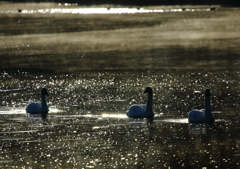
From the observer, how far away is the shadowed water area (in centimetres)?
1983

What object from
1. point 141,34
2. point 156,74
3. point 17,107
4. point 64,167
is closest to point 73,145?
point 64,167

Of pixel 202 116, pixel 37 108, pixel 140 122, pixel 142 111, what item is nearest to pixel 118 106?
pixel 142 111

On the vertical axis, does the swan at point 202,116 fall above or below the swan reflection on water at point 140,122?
above

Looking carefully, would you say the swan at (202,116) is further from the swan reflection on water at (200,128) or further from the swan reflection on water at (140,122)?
the swan reflection on water at (140,122)

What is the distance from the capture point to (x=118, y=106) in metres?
27.8

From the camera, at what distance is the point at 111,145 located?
21.0m

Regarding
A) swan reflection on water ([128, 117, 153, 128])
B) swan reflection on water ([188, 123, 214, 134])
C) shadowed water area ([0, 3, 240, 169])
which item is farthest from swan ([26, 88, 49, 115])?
swan reflection on water ([188, 123, 214, 134])

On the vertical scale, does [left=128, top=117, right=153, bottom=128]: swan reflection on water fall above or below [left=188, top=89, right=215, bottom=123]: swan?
below

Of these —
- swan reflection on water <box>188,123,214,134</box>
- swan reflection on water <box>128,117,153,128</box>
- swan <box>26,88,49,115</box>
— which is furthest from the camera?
swan <box>26,88,49,115</box>

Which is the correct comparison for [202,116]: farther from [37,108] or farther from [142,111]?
[37,108]

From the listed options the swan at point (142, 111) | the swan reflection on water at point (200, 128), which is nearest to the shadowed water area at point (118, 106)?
the swan reflection on water at point (200, 128)

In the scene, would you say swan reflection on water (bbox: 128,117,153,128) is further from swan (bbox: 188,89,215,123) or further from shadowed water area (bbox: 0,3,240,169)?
swan (bbox: 188,89,215,123)

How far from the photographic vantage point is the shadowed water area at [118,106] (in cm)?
1983

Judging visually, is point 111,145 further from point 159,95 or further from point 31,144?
point 159,95
